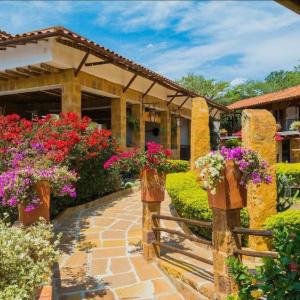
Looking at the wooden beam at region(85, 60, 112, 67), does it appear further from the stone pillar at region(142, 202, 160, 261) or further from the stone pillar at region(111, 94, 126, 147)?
the stone pillar at region(142, 202, 160, 261)

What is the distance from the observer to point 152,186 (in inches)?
222

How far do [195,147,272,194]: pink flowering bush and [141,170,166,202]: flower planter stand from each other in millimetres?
1726

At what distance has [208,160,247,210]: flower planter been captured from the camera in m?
3.86

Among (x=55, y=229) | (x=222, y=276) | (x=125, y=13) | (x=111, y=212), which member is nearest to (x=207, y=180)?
(x=222, y=276)

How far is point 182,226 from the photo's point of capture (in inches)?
279

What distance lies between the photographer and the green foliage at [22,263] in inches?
126

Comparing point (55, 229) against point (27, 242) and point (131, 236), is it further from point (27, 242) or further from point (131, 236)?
point (27, 242)

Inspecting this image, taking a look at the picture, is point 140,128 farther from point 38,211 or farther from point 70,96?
point 38,211

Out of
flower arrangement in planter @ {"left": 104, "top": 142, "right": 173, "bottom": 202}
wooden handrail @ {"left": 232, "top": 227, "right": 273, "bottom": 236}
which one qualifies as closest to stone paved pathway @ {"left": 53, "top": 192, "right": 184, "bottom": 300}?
flower arrangement in planter @ {"left": 104, "top": 142, "right": 173, "bottom": 202}

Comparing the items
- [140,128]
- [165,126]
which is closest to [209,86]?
[165,126]

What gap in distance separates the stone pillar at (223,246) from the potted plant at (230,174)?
0.13 meters

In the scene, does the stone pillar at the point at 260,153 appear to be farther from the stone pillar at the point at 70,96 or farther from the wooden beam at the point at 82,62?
the stone pillar at the point at 70,96

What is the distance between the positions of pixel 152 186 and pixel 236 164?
196 cm

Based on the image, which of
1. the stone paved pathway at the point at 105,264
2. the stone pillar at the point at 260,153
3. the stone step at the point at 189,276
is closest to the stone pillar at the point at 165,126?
the stone paved pathway at the point at 105,264
